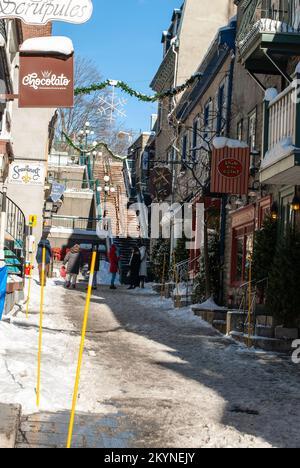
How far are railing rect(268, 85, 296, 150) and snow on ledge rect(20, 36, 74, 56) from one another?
4.34m

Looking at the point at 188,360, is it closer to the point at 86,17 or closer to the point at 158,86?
the point at 86,17

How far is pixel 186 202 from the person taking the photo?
2689 cm

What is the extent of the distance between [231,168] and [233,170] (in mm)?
67

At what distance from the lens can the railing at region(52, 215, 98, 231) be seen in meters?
39.4

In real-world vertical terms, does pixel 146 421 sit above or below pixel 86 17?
below

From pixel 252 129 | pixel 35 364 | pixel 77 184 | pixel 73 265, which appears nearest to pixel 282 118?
pixel 252 129

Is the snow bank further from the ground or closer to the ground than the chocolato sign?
closer to the ground

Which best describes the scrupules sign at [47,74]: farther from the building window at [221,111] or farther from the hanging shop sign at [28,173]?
the hanging shop sign at [28,173]

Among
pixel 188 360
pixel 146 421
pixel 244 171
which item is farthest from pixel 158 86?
pixel 146 421

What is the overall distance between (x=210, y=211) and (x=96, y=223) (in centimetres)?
1809

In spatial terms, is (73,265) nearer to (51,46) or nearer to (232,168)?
(232,168)

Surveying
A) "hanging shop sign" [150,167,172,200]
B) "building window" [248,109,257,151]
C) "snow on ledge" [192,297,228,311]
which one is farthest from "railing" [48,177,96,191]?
"snow on ledge" [192,297,228,311]

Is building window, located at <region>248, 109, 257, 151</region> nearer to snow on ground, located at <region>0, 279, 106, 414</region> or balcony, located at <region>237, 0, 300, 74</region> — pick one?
balcony, located at <region>237, 0, 300, 74</region>

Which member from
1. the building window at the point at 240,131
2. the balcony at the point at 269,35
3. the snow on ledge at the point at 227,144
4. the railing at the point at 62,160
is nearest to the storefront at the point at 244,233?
the snow on ledge at the point at 227,144
